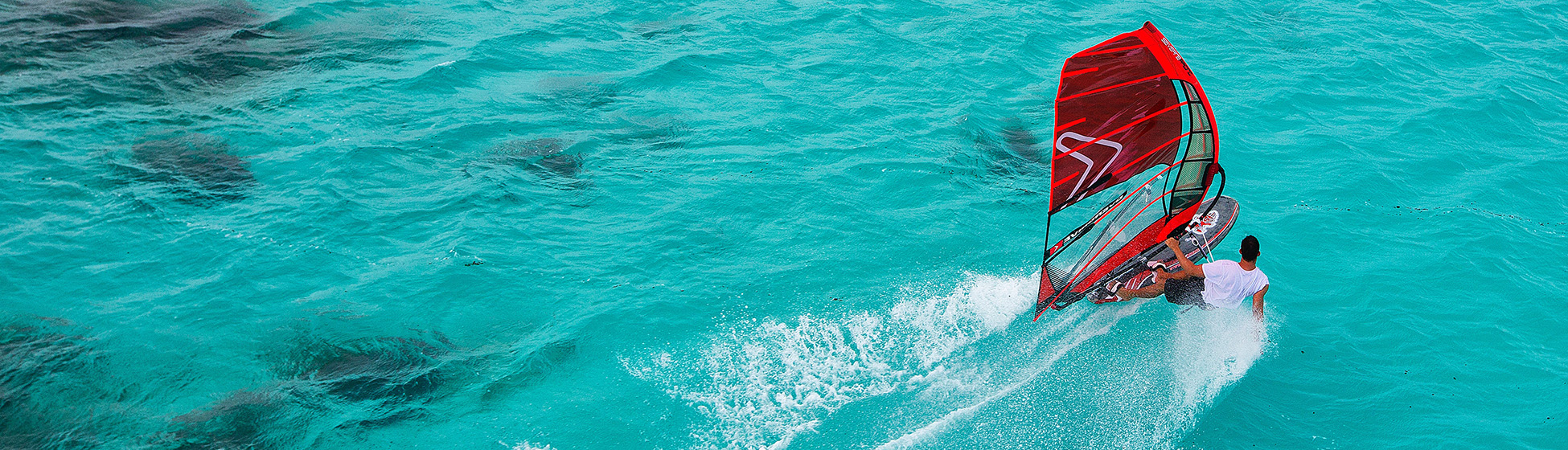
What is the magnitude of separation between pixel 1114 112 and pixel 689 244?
264 inches

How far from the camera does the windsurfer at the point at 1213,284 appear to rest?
12.3 meters

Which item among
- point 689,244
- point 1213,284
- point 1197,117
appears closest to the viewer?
point 1197,117

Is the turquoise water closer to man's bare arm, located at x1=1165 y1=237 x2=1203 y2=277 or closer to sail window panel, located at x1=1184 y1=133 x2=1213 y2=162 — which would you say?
man's bare arm, located at x1=1165 y1=237 x2=1203 y2=277

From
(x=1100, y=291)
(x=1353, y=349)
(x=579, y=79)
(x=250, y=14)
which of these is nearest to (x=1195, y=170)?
(x=1100, y=291)

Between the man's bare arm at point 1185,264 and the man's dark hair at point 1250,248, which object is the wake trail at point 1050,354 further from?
the man's dark hair at point 1250,248

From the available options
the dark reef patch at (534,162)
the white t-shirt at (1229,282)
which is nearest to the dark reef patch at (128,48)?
the dark reef patch at (534,162)

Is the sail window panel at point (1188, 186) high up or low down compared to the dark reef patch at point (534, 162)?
up

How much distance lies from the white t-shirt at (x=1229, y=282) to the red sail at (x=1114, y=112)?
1663 millimetres

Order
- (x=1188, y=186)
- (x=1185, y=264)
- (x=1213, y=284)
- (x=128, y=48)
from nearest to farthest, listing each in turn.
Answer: (x=1213, y=284)
(x=1185, y=264)
(x=1188, y=186)
(x=128, y=48)

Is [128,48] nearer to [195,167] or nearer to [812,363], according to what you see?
[195,167]

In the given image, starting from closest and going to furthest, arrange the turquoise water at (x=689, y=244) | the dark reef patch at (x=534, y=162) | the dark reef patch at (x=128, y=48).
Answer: the turquoise water at (x=689, y=244) < the dark reef patch at (x=534, y=162) < the dark reef patch at (x=128, y=48)

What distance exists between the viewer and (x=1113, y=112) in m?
11.6

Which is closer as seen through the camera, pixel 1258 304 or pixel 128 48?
pixel 1258 304

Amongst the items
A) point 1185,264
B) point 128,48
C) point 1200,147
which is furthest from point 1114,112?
point 128,48
